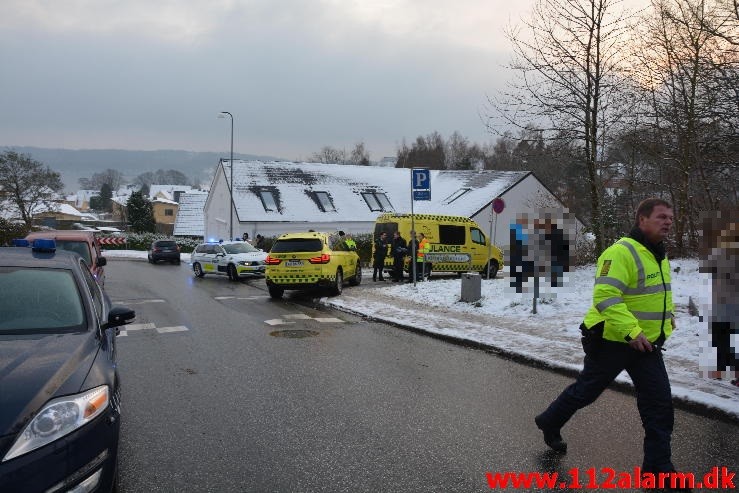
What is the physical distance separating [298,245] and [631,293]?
11697mm

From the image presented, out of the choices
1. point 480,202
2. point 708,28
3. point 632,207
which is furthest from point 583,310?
point 480,202

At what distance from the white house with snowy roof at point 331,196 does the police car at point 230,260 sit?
1569 cm

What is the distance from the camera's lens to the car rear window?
14938mm

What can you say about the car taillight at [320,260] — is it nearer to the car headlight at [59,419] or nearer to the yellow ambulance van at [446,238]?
the yellow ambulance van at [446,238]

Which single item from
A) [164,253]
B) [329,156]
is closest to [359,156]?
[329,156]

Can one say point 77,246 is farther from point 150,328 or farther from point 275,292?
point 275,292

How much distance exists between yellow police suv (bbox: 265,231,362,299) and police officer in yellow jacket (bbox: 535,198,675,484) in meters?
11.0

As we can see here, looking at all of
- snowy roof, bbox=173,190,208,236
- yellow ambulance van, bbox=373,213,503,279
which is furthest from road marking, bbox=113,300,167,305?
snowy roof, bbox=173,190,208,236

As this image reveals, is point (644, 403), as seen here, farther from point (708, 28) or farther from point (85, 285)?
point (708, 28)

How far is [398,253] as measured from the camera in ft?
59.5

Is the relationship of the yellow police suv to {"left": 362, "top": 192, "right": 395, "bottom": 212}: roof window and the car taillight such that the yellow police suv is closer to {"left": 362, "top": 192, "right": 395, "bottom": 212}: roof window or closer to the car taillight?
the car taillight

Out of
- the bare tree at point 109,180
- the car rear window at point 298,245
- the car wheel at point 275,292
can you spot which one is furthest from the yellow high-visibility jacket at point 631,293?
the bare tree at point 109,180

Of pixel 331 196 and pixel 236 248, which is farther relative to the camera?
pixel 331 196

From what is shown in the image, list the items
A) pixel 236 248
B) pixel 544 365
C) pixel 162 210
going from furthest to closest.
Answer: pixel 162 210
pixel 236 248
pixel 544 365
